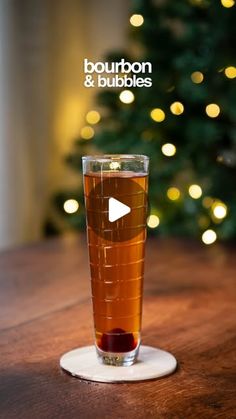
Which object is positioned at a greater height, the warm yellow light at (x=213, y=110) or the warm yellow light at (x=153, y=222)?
the warm yellow light at (x=213, y=110)

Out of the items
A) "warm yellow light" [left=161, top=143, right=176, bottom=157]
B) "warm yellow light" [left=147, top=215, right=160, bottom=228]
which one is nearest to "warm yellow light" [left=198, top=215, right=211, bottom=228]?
"warm yellow light" [left=147, top=215, right=160, bottom=228]

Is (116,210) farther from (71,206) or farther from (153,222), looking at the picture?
(71,206)

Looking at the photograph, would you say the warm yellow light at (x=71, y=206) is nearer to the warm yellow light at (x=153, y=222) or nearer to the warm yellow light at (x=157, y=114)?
the warm yellow light at (x=153, y=222)

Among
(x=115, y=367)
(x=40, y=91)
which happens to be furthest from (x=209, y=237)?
(x=40, y=91)

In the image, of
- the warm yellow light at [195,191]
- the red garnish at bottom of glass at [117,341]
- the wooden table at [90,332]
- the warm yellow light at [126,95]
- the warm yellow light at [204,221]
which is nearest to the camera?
the wooden table at [90,332]

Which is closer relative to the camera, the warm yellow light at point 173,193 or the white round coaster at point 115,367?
the white round coaster at point 115,367

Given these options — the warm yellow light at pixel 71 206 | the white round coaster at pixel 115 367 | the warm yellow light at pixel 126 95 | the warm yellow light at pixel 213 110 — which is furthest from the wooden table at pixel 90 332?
the warm yellow light at pixel 71 206

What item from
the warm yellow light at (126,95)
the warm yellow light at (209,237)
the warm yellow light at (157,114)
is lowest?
the warm yellow light at (209,237)
